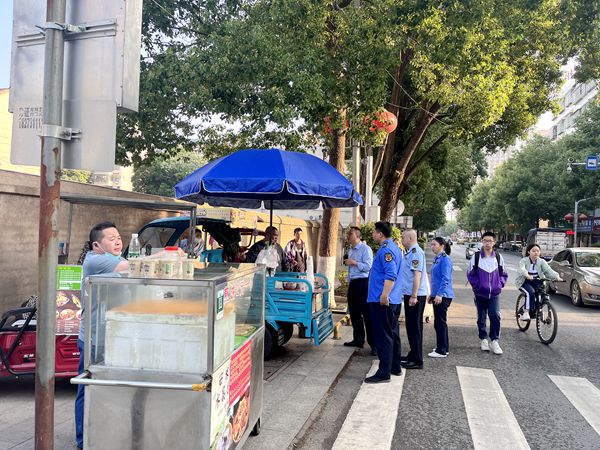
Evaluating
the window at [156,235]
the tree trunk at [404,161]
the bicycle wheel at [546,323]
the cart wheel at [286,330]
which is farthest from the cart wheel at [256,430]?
the tree trunk at [404,161]

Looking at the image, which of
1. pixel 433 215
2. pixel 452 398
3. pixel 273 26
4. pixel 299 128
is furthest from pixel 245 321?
pixel 433 215

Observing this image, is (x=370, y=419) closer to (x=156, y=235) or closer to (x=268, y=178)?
(x=268, y=178)

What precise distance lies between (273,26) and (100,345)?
25.4 feet

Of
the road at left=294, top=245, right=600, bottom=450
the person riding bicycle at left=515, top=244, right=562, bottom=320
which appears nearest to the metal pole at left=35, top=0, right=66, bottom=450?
the road at left=294, top=245, right=600, bottom=450

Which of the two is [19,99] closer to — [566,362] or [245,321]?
[245,321]

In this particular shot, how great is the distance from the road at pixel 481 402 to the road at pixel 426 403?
0.01 meters

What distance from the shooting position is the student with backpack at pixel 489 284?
733 centimetres

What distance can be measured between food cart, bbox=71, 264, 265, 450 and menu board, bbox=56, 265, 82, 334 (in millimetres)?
2370

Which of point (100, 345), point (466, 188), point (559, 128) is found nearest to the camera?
point (100, 345)

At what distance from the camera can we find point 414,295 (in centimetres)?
635

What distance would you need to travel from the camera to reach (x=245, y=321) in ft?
12.4

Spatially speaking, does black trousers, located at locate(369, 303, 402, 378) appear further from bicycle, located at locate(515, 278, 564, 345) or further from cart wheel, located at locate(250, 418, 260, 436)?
bicycle, located at locate(515, 278, 564, 345)

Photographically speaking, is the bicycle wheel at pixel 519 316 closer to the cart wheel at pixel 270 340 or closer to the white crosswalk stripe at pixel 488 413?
the white crosswalk stripe at pixel 488 413

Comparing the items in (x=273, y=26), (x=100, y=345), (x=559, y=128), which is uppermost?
(x=559, y=128)
